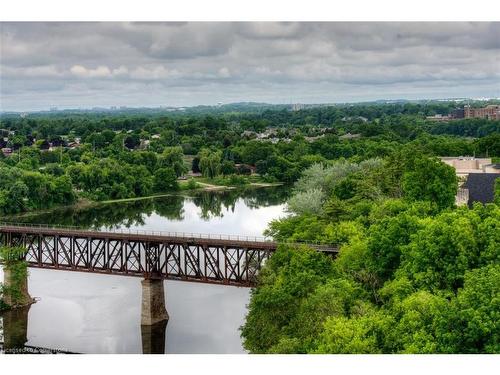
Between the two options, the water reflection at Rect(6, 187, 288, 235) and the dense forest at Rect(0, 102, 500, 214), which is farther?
the dense forest at Rect(0, 102, 500, 214)

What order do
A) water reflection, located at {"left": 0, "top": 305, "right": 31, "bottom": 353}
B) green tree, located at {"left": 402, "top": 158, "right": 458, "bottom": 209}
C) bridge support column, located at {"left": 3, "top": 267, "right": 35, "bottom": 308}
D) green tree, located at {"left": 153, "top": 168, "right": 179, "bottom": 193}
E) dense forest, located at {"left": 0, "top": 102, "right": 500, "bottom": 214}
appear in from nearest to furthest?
water reflection, located at {"left": 0, "top": 305, "right": 31, "bottom": 353}, green tree, located at {"left": 402, "top": 158, "right": 458, "bottom": 209}, bridge support column, located at {"left": 3, "top": 267, "right": 35, "bottom": 308}, dense forest, located at {"left": 0, "top": 102, "right": 500, "bottom": 214}, green tree, located at {"left": 153, "top": 168, "right": 179, "bottom": 193}

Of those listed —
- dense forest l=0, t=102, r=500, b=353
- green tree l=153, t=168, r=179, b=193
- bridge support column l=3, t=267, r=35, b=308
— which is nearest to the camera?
dense forest l=0, t=102, r=500, b=353

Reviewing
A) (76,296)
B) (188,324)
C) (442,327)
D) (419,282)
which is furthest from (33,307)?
(442,327)

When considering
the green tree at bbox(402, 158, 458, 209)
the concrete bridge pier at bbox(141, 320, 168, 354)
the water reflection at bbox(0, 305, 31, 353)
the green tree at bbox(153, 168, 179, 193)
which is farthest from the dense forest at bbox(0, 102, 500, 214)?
the water reflection at bbox(0, 305, 31, 353)

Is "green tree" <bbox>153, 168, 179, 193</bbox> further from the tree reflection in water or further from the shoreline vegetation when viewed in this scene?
the tree reflection in water

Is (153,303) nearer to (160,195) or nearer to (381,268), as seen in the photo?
(381,268)

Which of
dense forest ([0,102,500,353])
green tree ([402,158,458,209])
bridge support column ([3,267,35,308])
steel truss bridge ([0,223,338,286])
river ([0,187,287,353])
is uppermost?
green tree ([402,158,458,209])
